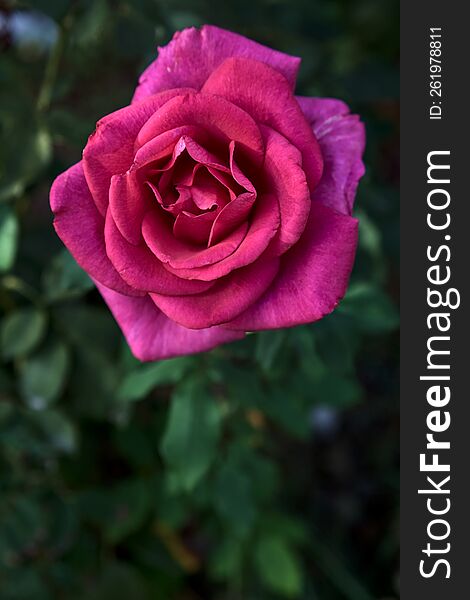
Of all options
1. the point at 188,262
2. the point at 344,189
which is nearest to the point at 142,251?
the point at 188,262

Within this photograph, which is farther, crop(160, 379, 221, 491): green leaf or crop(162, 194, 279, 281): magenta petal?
crop(160, 379, 221, 491): green leaf

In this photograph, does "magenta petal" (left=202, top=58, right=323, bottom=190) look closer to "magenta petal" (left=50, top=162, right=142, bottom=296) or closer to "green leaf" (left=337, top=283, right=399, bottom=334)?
"magenta petal" (left=50, top=162, right=142, bottom=296)

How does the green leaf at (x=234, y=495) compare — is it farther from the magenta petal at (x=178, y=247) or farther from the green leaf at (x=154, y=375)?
the magenta petal at (x=178, y=247)

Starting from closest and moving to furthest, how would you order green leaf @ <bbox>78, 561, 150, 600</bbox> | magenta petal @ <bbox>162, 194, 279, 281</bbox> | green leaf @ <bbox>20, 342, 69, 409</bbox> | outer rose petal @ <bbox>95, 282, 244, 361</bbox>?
magenta petal @ <bbox>162, 194, 279, 281</bbox> → outer rose petal @ <bbox>95, 282, 244, 361</bbox> → green leaf @ <bbox>20, 342, 69, 409</bbox> → green leaf @ <bbox>78, 561, 150, 600</bbox>

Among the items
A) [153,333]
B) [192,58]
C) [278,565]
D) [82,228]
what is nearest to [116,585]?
[278,565]

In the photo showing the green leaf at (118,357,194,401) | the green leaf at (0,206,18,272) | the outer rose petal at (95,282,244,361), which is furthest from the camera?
the green leaf at (118,357,194,401)

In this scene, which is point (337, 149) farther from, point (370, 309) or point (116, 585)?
point (116, 585)

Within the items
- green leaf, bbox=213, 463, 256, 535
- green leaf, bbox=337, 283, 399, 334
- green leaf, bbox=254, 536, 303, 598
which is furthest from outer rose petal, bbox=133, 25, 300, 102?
green leaf, bbox=254, 536, 303, 598
